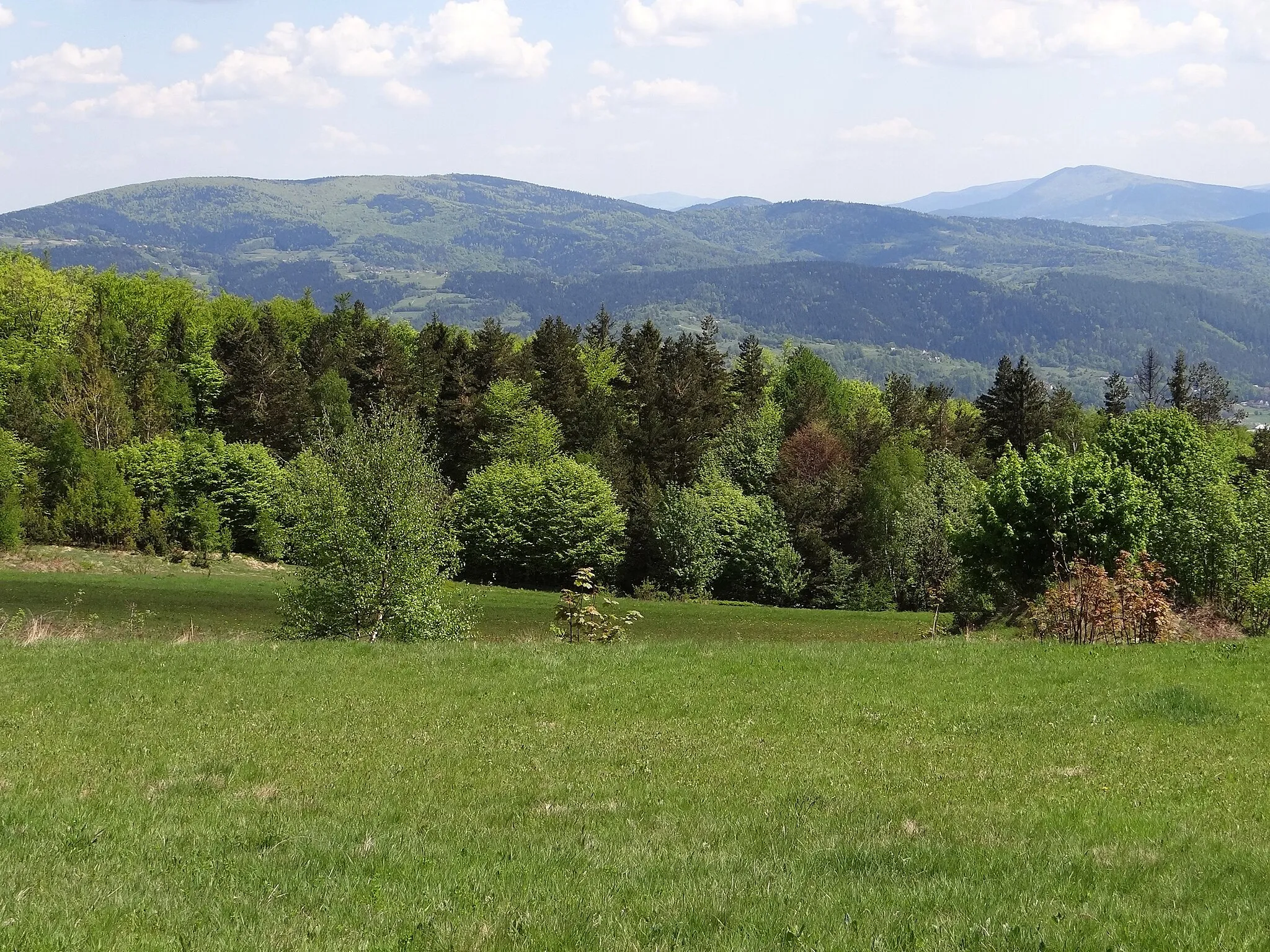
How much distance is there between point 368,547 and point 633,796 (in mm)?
23961

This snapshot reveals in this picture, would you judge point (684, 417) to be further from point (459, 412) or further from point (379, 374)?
point (379, 374)

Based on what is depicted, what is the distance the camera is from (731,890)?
10.2 meters

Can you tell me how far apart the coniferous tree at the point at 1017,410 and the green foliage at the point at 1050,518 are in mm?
53467

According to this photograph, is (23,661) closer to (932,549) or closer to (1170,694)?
(1170,694)

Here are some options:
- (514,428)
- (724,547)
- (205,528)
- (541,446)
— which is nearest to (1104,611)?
(724,547)

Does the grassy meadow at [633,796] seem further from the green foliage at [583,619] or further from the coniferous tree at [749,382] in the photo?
the coniferous tree at [749,382]

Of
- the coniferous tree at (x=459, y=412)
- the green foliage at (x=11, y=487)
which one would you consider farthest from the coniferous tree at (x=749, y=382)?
the green foliage at (x=11, y=487)

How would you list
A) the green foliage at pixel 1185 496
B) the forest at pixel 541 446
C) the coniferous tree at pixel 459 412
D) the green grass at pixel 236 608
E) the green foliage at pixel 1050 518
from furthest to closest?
the coniferous tree at pixel 459 412
the forest at pixel 541 446
the green grass at pixel 236 608
the green foliage at pixel 1185 496
the green foliage at pixel 1050 518

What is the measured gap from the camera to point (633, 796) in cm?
1491

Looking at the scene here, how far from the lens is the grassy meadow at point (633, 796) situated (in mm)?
9250

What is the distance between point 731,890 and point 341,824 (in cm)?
547

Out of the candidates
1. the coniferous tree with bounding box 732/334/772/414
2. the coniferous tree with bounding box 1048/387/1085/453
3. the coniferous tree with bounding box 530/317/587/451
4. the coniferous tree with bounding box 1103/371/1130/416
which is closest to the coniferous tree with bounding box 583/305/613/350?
the coniferous tree with bounding box 530/317/587/451

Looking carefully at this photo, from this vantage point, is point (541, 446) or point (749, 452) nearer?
point (541, 446)

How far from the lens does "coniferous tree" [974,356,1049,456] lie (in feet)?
338
